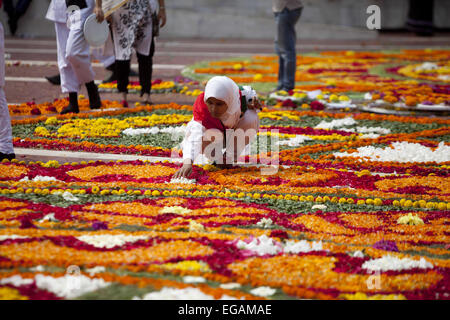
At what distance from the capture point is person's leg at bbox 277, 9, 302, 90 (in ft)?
26.2

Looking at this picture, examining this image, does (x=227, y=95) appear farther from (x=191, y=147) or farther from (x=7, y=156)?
(x=7, y=156)

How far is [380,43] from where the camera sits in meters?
15.5

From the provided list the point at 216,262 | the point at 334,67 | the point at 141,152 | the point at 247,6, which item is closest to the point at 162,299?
the point at 216,262

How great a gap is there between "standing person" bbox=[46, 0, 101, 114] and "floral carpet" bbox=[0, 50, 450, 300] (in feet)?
1.52

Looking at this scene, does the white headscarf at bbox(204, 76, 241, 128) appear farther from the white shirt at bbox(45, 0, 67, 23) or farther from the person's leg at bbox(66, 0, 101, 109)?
the white shirt at bbox(45, 0, 67, 23)

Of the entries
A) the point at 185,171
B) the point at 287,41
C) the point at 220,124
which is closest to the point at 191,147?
the point at 185,171

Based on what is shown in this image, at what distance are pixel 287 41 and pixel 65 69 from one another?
2907 millimetres

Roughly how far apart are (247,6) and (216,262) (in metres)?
14.7

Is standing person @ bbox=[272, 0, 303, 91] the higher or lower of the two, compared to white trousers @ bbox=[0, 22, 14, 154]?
higher

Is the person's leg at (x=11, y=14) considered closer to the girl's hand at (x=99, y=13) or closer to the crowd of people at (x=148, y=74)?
the crowd of people at (x=148, y=74)

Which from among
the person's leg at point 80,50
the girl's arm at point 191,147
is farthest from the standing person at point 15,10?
the girl's arm at point 191,147

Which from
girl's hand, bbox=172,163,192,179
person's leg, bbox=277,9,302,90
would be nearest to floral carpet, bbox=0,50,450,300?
girl's hand, bbox=172,163,192,179

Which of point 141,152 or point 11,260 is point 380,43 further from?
point 11,260

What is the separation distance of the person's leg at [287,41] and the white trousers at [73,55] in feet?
8.34
